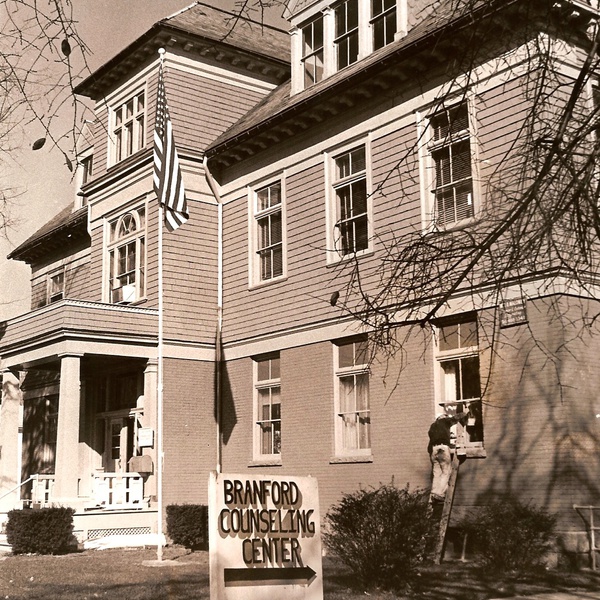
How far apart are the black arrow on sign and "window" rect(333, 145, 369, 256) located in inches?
492

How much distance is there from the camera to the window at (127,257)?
2386cm

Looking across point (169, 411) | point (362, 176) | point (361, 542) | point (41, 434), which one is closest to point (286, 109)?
point (362, 176)

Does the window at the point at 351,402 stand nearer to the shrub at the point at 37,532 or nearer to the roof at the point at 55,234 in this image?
the shrub at the point at 37,532

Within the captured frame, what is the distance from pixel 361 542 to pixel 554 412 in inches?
188

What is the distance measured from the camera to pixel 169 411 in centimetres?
2197

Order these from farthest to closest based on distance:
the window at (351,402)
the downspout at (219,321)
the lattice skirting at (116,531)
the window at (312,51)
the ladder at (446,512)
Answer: the downspout at (219,321), the window at (312,51), the lattice skirting at (116,531), the window at (351,402), the ladder at (446,512)

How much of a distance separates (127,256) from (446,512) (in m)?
12.8

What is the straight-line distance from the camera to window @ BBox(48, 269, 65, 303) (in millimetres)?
30562

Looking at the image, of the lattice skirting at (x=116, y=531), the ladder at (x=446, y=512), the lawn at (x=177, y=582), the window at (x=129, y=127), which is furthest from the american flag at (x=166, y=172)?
the ladder at (x=446, y=512)

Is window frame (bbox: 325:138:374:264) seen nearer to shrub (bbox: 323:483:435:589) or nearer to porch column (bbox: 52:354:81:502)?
porch column (bbox: 52:354:81:502)

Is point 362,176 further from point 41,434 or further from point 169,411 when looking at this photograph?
point 41,434

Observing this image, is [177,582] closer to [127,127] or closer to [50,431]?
[127,127]

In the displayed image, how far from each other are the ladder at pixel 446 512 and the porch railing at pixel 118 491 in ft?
28.8

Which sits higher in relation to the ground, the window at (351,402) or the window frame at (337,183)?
the window frame at (337,183)
